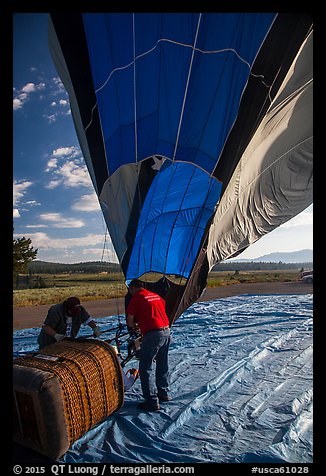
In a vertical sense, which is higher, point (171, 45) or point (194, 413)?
point (171, 45)

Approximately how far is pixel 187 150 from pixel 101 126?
45.4 inches

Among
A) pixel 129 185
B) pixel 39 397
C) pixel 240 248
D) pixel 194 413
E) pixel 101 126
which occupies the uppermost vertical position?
pixel 101 126

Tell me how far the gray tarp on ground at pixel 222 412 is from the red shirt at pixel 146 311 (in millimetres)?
740

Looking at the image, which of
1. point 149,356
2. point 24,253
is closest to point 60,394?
point 149,356

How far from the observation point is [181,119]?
345cm

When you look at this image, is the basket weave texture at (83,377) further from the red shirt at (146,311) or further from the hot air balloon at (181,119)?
the hot air balloon at (181,119)

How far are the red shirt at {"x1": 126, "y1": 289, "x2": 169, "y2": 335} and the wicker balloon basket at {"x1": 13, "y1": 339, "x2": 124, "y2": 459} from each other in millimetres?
475

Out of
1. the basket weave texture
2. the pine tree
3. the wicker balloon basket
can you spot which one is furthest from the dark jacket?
the pine tree

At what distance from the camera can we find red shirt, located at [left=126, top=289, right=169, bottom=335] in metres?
2.83

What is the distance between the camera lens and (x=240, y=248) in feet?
18.9

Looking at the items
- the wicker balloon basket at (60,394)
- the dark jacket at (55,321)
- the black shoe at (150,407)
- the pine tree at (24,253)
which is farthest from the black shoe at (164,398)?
the pine tree at (24,253)

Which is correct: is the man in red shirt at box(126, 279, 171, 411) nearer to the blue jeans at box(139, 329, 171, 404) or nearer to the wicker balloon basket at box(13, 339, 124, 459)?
the blue jeans at box(139, 329, 171, 404)
